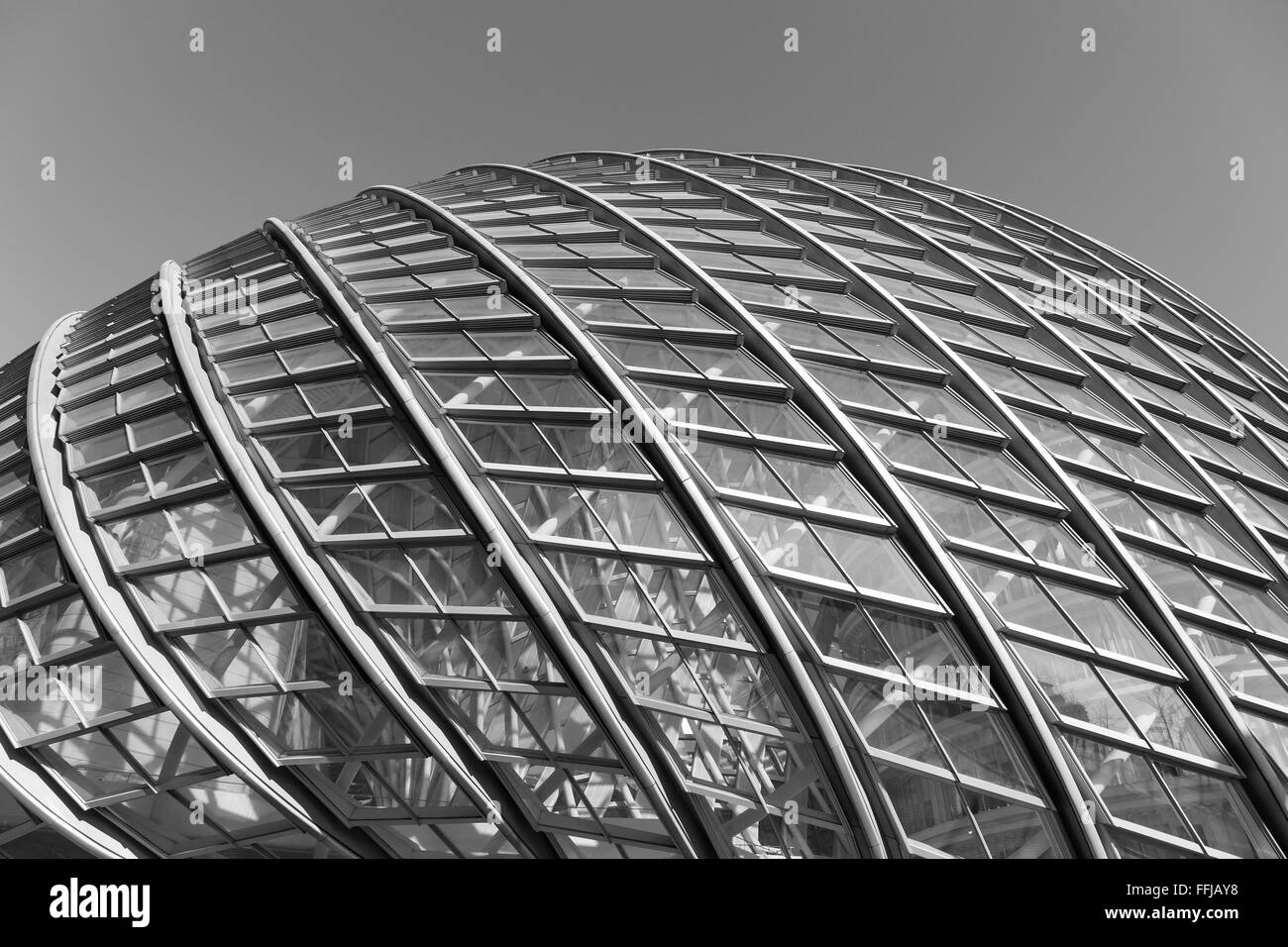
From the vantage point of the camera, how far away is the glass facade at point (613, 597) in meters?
14.4

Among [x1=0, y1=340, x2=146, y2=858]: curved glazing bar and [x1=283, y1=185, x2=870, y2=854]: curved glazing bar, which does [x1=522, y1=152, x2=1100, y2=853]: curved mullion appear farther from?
[x1=0, y1=340, x2=146, y2=858]: curved glazing bar

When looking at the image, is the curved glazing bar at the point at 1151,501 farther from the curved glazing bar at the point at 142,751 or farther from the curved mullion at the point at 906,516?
the curved glazing bar at the point at 142,751

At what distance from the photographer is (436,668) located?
49.1ft

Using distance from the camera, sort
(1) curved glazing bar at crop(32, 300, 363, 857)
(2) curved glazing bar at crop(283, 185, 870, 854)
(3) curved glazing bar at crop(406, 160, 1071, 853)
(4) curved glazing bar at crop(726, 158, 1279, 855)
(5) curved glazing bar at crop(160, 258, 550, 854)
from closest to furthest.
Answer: (2) curved glazing bar at crop(283, 185, 870, 854)
(5) curved glazing bar at crop(160, 258, 550, 854)
(1) curved glazing bar at crop(32, 300, 363, 857)
(3) curved glazing bar at crop(406, 160, 1071, 853)
(4) curved glazing bar at crop(726, 158, 1279, 855)

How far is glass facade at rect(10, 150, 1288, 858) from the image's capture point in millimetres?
14422

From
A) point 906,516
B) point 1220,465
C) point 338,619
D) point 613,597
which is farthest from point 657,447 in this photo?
point 1220,465

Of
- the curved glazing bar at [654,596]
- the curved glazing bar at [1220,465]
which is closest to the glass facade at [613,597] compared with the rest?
the curved glazing bar at [654,596]

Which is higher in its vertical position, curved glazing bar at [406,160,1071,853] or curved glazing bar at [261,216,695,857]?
curved glazing bar at [406,160,1071,853]

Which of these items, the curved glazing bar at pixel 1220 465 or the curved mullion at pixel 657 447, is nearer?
the curved mullion at pixel 657 447

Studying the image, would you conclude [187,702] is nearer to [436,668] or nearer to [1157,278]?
[436,668]

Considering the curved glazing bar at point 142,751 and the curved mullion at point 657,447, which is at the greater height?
the curved mullion at point 657,447

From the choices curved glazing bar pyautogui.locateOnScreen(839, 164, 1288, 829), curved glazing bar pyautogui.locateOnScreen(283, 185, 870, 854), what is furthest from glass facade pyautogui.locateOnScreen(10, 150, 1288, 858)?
curved glazing bar pyautogui.locateOnScreen(839, 164, 1288, 829)

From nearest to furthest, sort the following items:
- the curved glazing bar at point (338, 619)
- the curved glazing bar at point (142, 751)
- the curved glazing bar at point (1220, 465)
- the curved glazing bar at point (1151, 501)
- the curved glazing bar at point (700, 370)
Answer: the curved glazing bar at point (338, 619)
the curved glazing bar at point (142, 751)
the curved glazing bar at point (700, 370)
the curved glazing bar at point (1151, 501)
the curved glazing bar at point (1220, 465)

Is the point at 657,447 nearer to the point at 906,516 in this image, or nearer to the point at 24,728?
the point at 906,516
